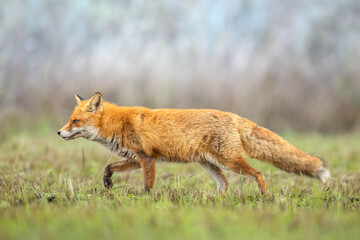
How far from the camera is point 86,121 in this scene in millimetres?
5207

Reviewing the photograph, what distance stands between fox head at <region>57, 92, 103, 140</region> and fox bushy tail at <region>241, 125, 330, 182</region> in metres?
1.99

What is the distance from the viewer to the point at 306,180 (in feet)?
20.0

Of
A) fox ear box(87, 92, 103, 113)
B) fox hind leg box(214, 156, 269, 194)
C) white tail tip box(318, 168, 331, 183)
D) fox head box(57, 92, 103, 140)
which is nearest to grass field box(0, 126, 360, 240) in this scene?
fox hind leg box(214, 156, 269, 194)

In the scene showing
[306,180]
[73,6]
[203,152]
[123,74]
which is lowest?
[306,180]

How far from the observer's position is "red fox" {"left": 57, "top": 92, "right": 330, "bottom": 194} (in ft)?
15.8

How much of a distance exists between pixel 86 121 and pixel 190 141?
1460 mm

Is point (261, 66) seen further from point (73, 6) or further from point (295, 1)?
point (73, 6)

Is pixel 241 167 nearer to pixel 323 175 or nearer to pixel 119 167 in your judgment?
pixel 323 175

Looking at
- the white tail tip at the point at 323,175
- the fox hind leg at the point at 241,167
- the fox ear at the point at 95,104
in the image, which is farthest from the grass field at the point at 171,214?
the fox ear at the point at 95,104

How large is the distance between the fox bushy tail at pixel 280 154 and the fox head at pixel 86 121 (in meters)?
1.99

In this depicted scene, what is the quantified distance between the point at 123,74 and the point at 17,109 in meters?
3.29

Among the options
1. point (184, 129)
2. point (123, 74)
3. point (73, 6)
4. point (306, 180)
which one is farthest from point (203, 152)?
point (73, 6)

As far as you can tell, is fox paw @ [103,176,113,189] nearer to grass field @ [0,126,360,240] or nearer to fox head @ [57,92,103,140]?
grass field @ [0,126,360,240]

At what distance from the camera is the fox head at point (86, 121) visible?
17.0ft
